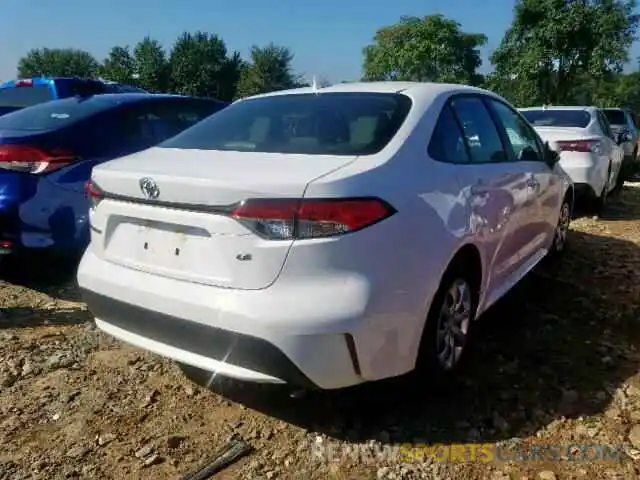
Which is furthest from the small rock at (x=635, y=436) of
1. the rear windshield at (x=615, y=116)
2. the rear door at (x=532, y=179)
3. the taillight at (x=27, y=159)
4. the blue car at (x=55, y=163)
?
the rear windshield at (x=615, y=116)

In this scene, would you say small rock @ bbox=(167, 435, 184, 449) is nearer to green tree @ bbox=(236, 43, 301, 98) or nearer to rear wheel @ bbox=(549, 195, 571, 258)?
rear wheel @ bbox=(549, 195, 571, 258)

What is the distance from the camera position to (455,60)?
42.8m

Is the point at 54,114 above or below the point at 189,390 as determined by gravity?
above

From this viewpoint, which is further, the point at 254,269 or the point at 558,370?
the point at 558,370

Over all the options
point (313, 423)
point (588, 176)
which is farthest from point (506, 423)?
point (588, 176)

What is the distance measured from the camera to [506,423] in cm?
256

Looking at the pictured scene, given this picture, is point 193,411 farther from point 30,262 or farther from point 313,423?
point 30,262

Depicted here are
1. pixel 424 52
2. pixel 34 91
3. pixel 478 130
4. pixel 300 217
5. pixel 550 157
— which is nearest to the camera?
pixel 300 217

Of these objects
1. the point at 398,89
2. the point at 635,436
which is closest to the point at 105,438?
the point at 398,89

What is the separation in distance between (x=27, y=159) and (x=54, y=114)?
0.72 m

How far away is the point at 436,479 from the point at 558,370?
1.22 m

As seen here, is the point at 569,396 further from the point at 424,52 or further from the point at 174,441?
the point at 424,52

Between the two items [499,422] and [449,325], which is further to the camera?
[449,325]

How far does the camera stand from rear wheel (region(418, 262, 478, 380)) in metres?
2.49
